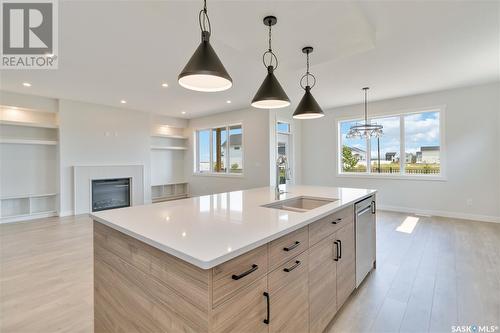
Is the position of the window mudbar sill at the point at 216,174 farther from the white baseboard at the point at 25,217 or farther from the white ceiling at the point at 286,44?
the white baseboard at the point at 25,217

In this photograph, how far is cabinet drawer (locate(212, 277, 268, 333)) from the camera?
97 cm

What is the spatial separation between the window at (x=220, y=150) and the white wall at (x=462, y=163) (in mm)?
3745

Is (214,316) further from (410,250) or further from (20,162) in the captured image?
(20,162)

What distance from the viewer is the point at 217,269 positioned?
3.13ft

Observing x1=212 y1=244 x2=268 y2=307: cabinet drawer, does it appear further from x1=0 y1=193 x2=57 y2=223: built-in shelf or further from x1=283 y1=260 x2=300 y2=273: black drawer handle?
x1=0 y1=193 x2=57 y2=223: built-in shelf

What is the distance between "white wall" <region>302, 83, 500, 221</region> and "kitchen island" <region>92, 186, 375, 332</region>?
4740 mm

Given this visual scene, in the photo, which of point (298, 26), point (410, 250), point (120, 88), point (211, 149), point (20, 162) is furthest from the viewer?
point (211, 149)

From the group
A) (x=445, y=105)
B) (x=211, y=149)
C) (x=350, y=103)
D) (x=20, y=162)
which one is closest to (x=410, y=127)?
(x=445, y=105)

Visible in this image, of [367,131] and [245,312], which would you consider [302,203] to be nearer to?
[245,312]

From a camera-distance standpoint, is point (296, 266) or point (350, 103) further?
point (350, 103)

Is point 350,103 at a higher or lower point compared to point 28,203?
higher

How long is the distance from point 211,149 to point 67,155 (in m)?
3.80

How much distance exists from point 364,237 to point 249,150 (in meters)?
4.46

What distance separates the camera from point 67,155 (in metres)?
5.56
